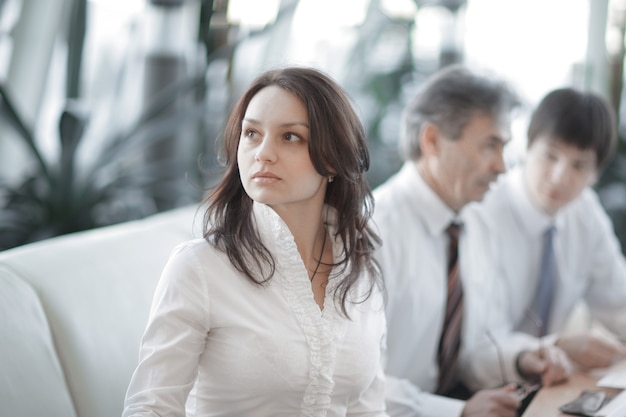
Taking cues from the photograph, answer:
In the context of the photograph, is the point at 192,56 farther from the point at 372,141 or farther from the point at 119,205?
the point at 372,141

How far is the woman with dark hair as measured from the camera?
1.27 m

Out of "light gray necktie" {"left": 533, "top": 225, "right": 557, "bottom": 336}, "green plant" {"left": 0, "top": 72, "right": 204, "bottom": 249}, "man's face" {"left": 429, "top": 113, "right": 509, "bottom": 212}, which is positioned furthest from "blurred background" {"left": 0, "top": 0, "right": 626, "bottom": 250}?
"light gray necktie" {"left": 533, "top": 225, "right": 557, "bottom": 336}

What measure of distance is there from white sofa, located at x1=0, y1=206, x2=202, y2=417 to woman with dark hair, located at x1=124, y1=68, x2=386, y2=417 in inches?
6.2

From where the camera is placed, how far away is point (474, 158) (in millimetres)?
2109

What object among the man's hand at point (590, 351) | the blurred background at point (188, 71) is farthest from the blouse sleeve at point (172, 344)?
the man's hand at point (590, 351)

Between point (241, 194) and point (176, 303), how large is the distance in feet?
0.88

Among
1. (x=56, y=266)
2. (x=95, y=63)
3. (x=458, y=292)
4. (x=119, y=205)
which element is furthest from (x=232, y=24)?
(x=56, y=266)

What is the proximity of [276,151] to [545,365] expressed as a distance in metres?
1.07

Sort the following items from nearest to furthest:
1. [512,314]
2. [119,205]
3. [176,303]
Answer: [176,303] → [512,314] → [119,205]

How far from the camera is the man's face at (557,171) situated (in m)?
2.44

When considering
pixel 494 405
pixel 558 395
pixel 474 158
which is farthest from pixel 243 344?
pixel 474 158

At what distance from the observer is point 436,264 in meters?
2.13

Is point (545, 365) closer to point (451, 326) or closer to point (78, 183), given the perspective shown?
point (451, 326)

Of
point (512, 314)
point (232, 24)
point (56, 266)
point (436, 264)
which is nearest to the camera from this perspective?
point (56, 266)
